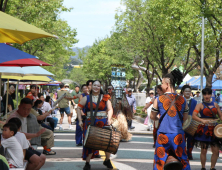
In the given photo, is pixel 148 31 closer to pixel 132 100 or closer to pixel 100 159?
pixel 132 100

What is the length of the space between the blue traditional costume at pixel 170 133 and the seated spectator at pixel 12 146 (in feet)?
6.59

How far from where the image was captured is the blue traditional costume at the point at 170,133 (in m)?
5.84

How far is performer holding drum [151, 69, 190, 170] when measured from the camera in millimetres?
5828

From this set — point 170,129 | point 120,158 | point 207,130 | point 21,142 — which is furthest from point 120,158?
point 21,142

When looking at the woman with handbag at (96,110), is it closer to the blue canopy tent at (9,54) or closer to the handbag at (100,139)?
the handbag at (100,139)

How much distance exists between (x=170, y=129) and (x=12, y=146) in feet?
7.66

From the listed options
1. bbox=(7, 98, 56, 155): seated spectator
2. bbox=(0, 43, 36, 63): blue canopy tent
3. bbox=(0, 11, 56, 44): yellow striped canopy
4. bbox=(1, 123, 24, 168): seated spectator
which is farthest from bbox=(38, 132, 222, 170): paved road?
bbox=(0, 11, 56, 44): yellow striped canopy

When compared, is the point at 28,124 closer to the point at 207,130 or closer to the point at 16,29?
the point at 207,130

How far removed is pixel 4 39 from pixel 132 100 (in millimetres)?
10590

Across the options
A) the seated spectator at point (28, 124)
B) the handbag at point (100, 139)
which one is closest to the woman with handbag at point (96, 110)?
the handbag at point (100, 139)

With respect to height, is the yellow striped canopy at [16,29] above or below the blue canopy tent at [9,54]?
above

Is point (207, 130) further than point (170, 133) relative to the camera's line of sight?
Yes

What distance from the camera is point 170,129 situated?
590cm

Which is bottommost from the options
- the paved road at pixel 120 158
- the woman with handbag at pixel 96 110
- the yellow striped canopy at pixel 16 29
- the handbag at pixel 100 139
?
the paved road at pixel 120 158
